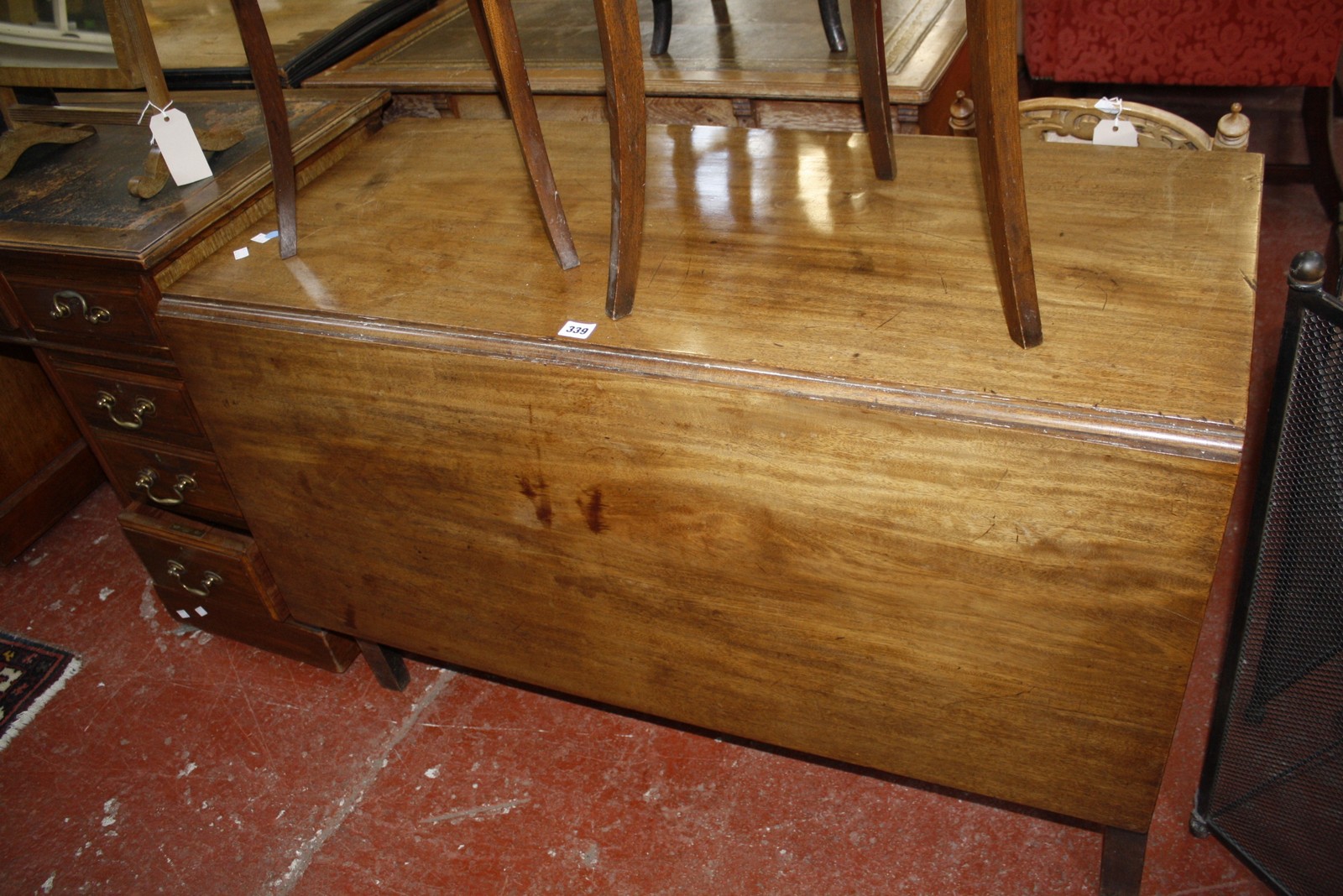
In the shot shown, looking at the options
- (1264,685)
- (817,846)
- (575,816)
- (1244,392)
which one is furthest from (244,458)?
(1264,685)

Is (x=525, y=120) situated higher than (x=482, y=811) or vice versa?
(x=525, y=120)

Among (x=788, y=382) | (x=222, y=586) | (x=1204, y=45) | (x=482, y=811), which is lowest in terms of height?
(x=482, y=811)

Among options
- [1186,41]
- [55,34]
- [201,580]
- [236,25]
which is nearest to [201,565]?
[201,580]

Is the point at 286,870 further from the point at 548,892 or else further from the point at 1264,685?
the point at 1264,685

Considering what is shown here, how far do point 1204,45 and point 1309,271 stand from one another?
1.92 metres

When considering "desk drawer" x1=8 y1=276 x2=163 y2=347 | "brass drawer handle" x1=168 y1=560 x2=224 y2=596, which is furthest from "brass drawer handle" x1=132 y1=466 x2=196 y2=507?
"desk drawer" x1=8 y1=276 x2=163 y2=347

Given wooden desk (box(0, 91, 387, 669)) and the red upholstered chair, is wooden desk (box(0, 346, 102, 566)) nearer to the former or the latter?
wooden desk (box(0, 91, 387, 669))

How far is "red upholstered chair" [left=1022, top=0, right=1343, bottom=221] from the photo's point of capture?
248cm

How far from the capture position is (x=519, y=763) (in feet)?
5.69

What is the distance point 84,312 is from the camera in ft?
5.20

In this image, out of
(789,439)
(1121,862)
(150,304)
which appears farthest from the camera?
(150,304)

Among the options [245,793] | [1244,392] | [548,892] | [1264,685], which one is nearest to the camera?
[1244,392]

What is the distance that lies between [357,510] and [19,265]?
0.69 meters

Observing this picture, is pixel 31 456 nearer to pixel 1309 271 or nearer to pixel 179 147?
pixel 179 147
